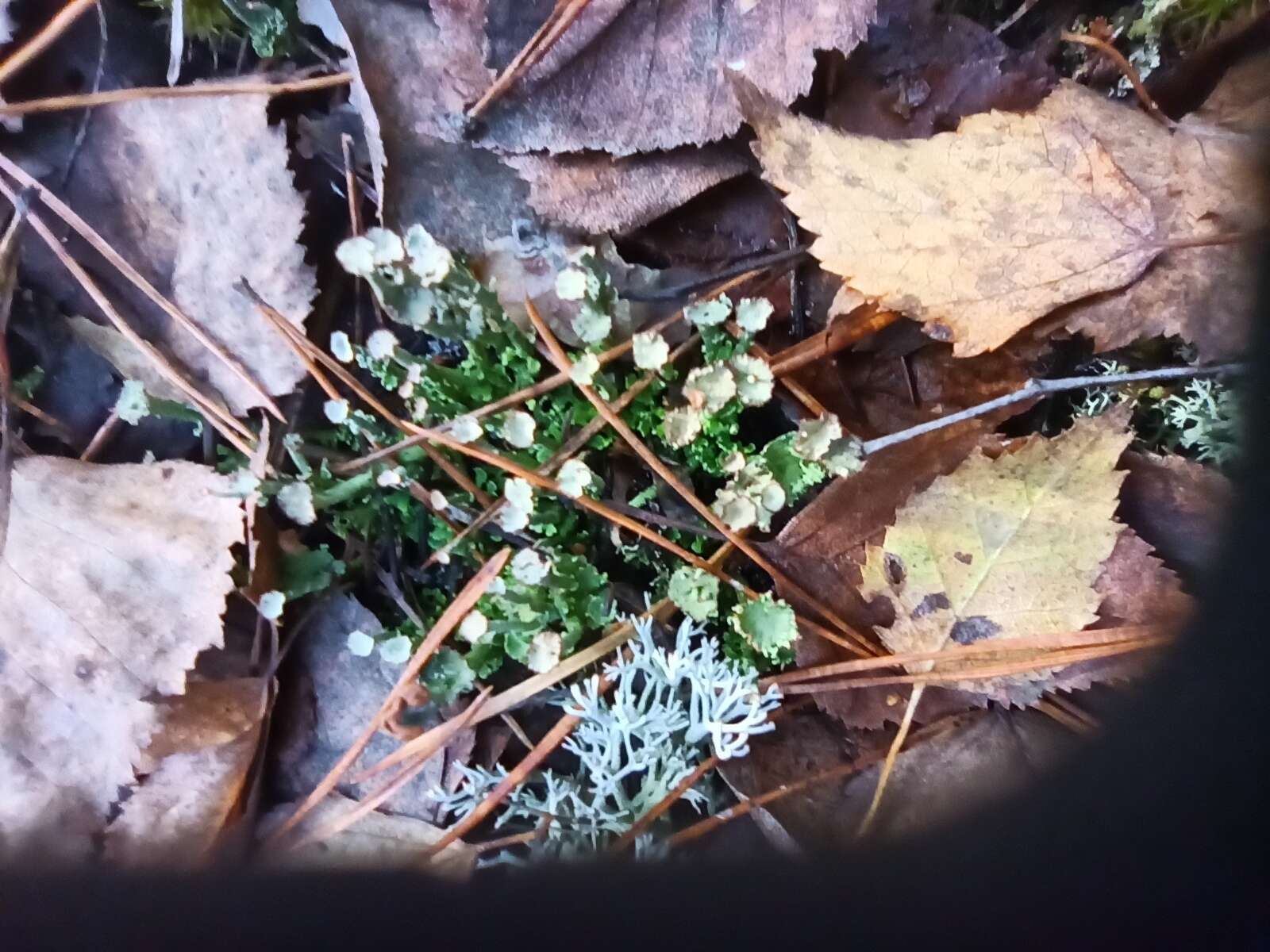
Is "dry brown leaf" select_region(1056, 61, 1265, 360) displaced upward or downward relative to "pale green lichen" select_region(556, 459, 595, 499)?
upward

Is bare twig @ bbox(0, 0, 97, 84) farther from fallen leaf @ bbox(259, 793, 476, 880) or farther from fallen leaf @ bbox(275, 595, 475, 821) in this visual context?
fallen leaf @ bbox(259, 793, 476, 880)

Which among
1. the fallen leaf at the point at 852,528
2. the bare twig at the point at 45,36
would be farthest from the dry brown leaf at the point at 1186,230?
the bare twig at the point at 45,36

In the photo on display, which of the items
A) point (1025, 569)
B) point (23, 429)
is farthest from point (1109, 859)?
point (23, 429)

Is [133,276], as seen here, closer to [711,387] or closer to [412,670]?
[412,670]

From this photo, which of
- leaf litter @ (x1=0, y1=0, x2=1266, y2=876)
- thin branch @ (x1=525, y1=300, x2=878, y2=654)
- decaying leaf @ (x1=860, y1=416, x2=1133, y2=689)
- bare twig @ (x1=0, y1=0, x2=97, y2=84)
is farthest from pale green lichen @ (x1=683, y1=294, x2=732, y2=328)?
bare twig @ (x1=0, y1=0, x2=97, y2=84)

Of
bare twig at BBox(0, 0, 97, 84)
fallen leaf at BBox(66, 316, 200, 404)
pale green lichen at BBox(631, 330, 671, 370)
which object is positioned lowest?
pale green lichen at BBox(631, 330, 671, 370)

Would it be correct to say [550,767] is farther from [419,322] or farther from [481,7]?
[481,7]
